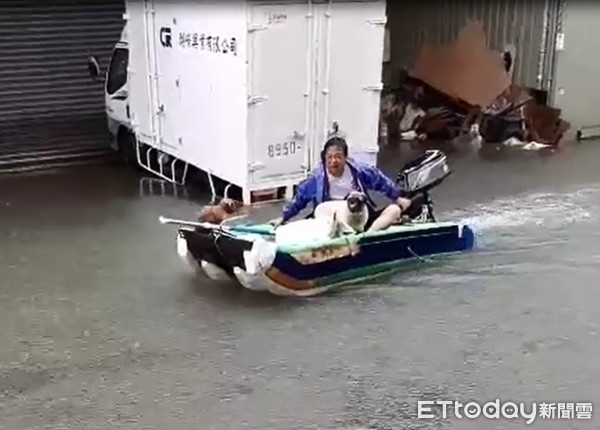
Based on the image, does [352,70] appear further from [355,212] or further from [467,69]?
[467,69]

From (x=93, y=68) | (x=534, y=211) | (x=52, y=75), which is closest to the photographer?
(x=534, y=211)

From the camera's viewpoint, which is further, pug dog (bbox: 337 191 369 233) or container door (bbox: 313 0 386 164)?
container door (bbox: 313 0 386 164)

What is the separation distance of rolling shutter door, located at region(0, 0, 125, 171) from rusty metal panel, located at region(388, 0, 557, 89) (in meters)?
6.75

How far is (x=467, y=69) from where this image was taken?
734 inches

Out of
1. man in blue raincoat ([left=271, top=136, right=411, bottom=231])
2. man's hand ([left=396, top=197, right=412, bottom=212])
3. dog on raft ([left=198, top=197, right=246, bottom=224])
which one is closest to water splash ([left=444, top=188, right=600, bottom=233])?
man's hand ([left=396, top=197, right=412, bottom=212])

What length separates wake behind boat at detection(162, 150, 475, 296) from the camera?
8.25m

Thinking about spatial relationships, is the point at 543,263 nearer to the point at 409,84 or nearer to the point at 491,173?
the point at 491,173

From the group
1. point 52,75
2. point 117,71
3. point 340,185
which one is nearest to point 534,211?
point 340,185

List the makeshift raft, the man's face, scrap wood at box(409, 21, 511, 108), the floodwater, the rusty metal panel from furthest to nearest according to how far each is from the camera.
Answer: scrap wood at box(409, 21, 511, 108)
the rusty metal panel
the man's face
the makeshift raft
the floodwater

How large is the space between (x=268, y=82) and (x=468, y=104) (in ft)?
25.3

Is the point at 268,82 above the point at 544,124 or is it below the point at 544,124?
above

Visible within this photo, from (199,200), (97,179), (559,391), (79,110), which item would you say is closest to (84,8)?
(79,110)

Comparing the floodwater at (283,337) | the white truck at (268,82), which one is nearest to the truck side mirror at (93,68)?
the white truck at (268,82)

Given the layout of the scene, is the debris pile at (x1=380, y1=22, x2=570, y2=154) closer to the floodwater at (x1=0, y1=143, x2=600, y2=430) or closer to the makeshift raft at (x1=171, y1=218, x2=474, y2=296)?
the floodwater at (x1=0, y1=143, x2=600, y2=430)
